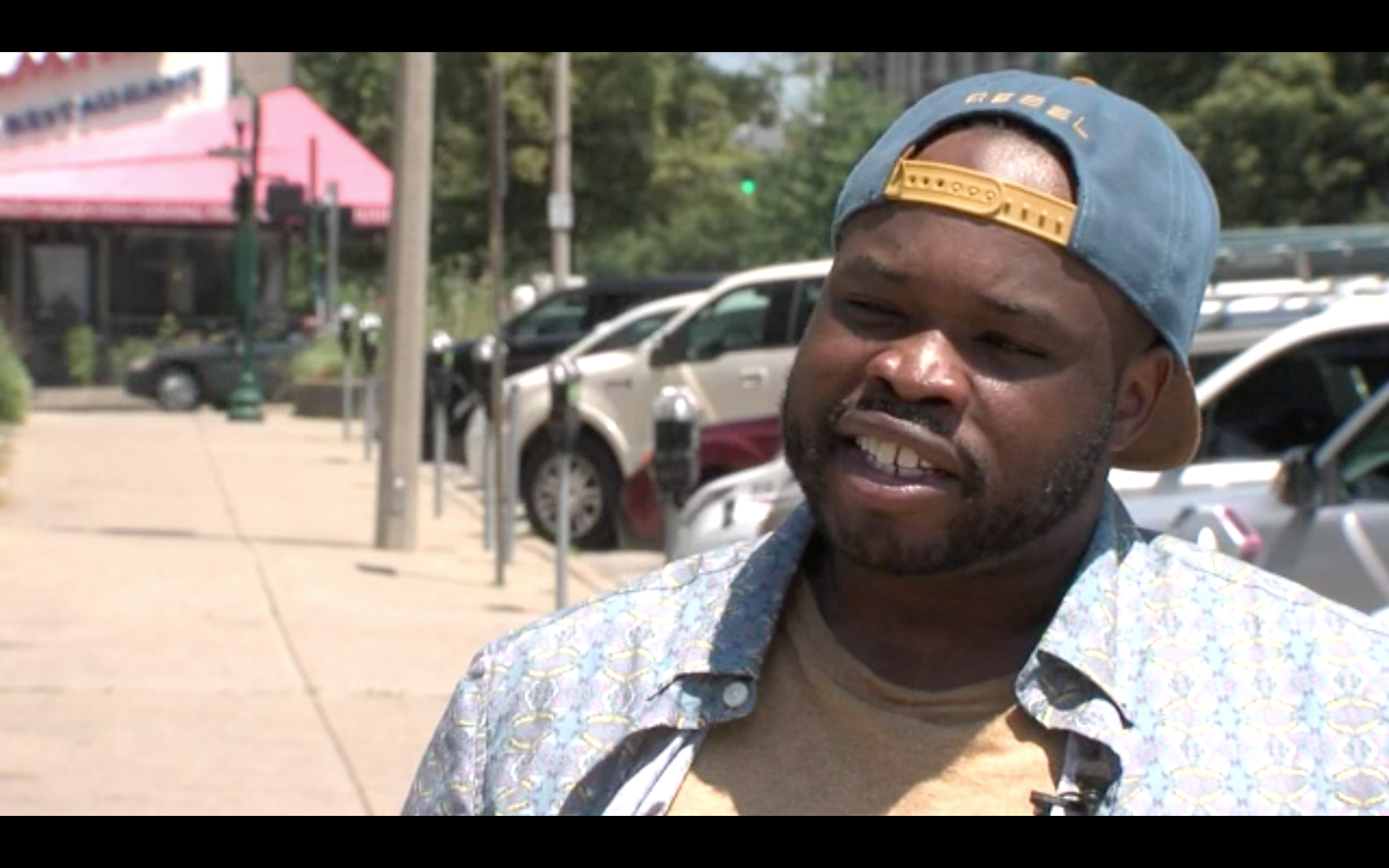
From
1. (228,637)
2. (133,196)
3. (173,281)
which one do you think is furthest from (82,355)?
(228,637)

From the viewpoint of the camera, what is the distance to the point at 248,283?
93.0ft

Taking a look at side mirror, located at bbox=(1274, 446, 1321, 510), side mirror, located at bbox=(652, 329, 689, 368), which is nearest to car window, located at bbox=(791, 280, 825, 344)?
side mirror, located at bbox=(652, 329, 689, 368)

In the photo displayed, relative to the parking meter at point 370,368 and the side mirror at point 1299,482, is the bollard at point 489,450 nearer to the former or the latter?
the parking meter at point 370,368

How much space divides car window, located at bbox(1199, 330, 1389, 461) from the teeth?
284 inches

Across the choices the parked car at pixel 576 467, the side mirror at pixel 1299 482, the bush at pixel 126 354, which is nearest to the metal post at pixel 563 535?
the parked car at pixel 576 467

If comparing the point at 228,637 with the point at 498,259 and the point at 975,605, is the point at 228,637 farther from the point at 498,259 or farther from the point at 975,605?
the point at 975,605

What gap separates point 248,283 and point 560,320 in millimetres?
9237

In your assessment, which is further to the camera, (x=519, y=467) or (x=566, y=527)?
(x=519, y=467)
